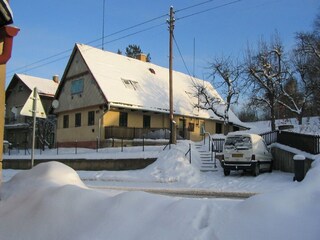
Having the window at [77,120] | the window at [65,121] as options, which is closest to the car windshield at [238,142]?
the window at [77,120]

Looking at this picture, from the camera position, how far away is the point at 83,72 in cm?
3909

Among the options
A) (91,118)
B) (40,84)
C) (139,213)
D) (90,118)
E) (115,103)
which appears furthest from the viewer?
(40,84)

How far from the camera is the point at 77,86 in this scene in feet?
131

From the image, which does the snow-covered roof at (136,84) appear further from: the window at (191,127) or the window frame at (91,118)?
the window frame at (91,118)

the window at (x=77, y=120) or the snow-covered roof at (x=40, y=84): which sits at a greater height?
the snow-covered roof at (x=40, y=84)

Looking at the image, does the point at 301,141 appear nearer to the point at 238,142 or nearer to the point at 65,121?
the point at 238,142

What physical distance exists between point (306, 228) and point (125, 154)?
22711 millimetres

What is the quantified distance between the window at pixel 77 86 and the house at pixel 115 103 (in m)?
0.02

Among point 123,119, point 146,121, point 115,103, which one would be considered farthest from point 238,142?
point 146,121

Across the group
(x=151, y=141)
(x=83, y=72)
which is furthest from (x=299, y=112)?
(x=83, y=72)

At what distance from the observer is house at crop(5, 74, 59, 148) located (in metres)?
51.0

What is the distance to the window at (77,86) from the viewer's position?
39412 millimetres

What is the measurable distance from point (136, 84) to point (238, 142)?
1999 centimetres

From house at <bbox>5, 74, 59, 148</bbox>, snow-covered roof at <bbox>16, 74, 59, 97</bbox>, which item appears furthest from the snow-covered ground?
snow-covered roof at <bbox>16, 74, 59, 97</bbox>
